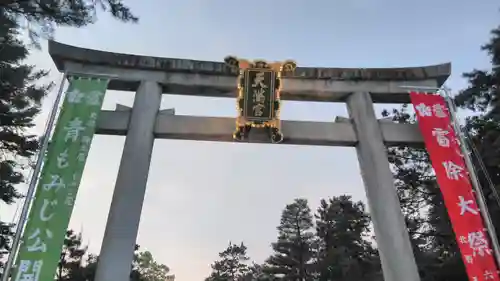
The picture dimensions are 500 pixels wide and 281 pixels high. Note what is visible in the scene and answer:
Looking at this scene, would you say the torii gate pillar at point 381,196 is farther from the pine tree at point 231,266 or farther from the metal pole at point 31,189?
the pine tree at point 231,266

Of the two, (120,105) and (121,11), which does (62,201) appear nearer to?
(120,105)

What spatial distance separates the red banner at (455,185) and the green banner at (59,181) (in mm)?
5174

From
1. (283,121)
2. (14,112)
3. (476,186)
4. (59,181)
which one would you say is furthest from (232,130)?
(14,112)

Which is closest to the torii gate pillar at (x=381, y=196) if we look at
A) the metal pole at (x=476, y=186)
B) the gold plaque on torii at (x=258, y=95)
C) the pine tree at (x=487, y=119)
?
the metal pole at (x=476, y=186)

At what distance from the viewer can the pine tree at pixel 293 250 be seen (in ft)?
66.5

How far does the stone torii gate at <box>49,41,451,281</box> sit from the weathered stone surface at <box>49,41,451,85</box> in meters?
0.02

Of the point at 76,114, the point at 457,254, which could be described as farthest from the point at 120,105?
the point at 457,254

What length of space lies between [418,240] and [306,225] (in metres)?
8.46

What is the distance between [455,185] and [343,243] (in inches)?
563

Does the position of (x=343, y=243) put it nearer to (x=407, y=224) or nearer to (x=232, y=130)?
(x=407, y=224)

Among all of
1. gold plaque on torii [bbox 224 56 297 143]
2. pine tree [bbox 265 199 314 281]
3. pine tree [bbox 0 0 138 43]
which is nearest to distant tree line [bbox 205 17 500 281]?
pine tree [bbox 265 199 314 281]

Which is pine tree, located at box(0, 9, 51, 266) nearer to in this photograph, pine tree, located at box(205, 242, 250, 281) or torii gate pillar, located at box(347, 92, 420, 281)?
torii gate pillar, located at box(347, 92, 420, 281)

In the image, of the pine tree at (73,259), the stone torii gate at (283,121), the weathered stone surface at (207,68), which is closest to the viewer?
the stone torii gate at (283,121)

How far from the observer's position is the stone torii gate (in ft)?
18.9
